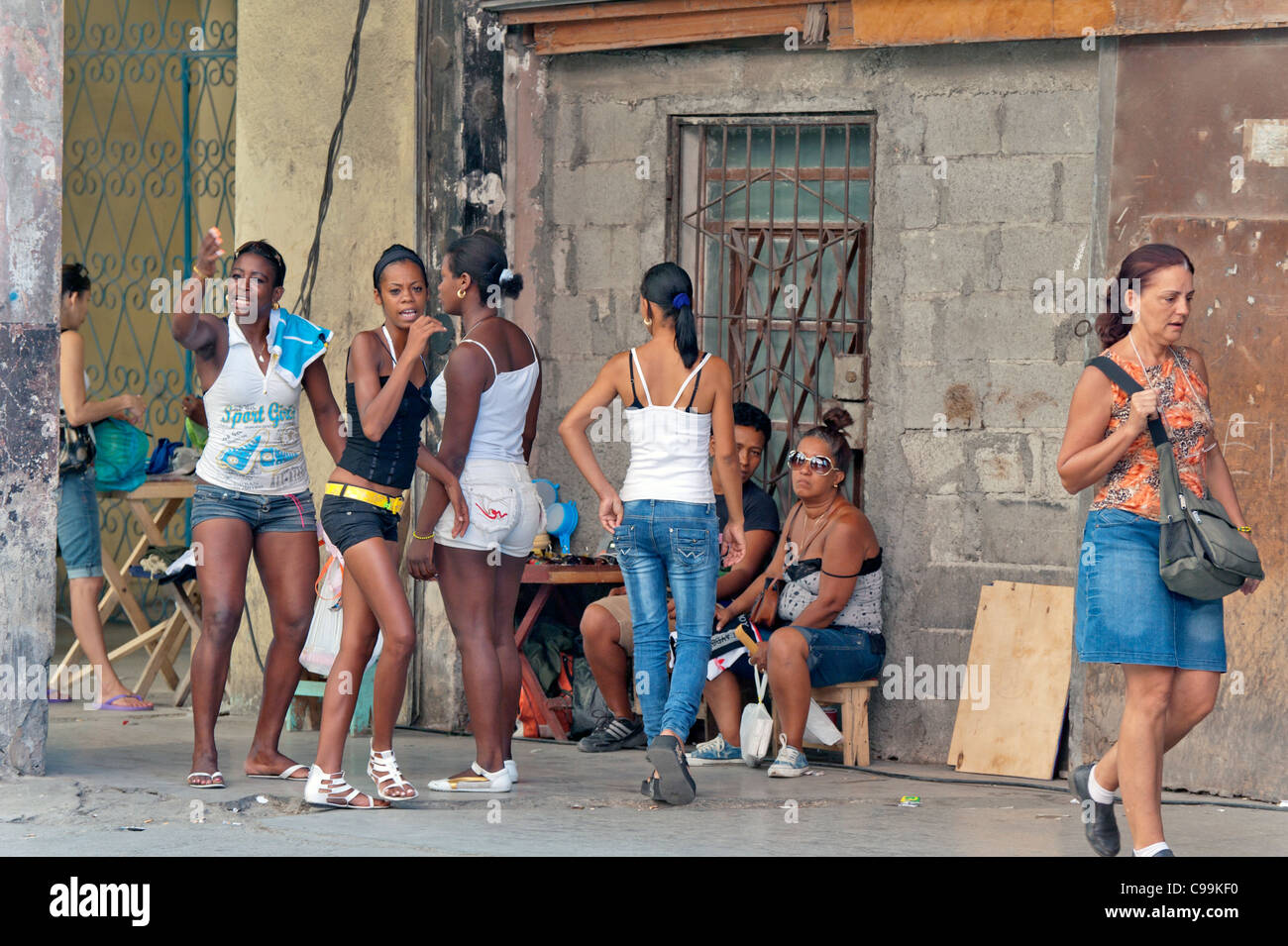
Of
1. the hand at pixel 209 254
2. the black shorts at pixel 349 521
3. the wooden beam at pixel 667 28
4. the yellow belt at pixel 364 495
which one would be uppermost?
the wooden beam at pixel 667 28

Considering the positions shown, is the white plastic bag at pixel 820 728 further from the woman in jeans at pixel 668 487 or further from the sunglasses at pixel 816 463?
the woman in jeans at pixel 668 487

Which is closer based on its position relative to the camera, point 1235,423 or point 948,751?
point 1235,423

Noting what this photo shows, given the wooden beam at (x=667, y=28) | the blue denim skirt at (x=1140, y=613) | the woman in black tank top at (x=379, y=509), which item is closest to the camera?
the blue denim skirt at (x=1140, y=613)

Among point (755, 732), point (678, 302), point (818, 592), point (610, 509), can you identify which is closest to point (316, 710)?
point (755, 732)

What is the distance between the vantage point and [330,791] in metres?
6.12

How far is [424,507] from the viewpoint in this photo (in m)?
6.47

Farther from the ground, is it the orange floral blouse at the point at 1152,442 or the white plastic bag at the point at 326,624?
the orange floral blouse at the point at 1152,442

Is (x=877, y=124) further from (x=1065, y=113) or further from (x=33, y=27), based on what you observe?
(x=33, y=27)

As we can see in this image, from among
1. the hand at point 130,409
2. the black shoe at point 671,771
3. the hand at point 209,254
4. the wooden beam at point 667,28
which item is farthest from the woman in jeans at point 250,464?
the wooden beam at point 667,28

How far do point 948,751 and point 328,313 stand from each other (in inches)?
135

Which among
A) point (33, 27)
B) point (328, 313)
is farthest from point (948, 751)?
point (33, 27)

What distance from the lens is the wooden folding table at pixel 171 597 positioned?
8961 millimetres

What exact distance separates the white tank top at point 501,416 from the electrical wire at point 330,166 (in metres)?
2.29

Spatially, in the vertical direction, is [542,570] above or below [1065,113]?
below
